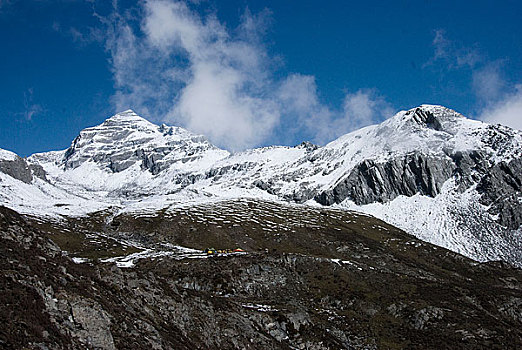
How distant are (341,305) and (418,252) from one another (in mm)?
100038

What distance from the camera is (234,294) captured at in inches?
3142

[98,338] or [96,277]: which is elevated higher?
[96,277]

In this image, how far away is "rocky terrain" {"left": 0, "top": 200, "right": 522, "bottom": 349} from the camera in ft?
98.7

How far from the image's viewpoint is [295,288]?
88.3 meters

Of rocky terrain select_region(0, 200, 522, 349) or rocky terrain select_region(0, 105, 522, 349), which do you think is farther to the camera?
rocky terrain select_region(0, 105, 522, 349)

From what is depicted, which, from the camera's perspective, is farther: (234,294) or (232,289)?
(232,289)

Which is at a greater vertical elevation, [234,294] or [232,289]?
[232,289]

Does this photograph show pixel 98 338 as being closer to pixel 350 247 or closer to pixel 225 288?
pixel 225 288

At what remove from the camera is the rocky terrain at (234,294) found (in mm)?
30072

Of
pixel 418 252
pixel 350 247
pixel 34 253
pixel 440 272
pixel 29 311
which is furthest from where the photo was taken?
pixel 418 252

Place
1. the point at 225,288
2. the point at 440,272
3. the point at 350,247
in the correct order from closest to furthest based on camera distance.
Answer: the point at 225,288
the point at 440,272
the point at 350,247

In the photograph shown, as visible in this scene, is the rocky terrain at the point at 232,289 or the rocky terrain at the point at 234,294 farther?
the rocky terrain at the point at 232,289

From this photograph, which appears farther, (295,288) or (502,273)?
(502,273)

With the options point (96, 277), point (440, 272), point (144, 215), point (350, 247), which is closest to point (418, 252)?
point (440, 272)
